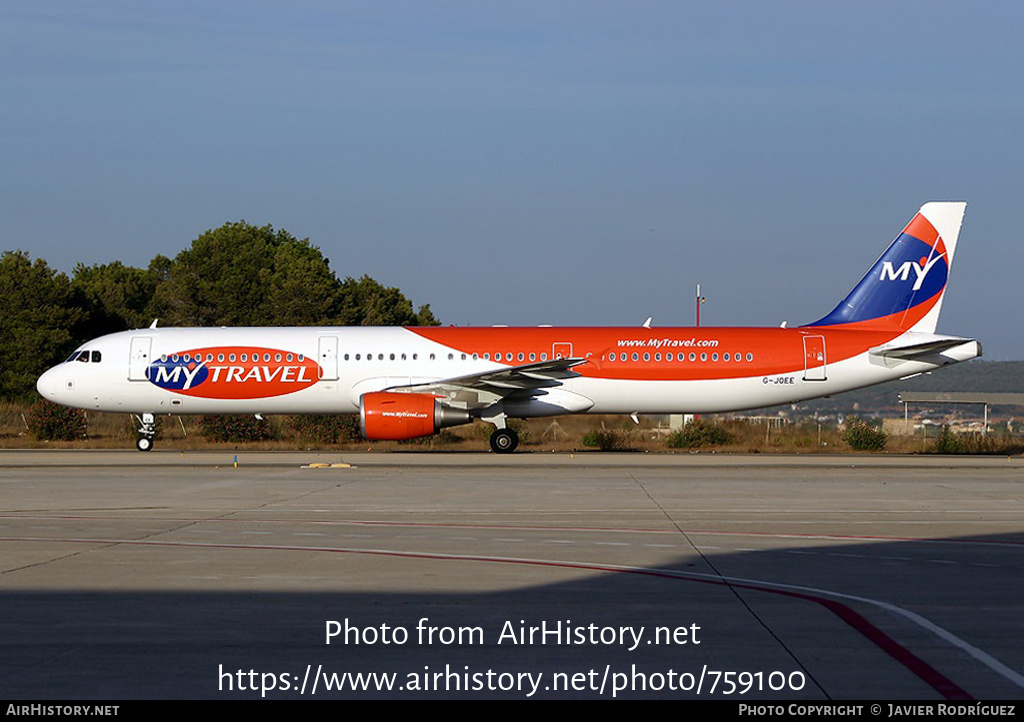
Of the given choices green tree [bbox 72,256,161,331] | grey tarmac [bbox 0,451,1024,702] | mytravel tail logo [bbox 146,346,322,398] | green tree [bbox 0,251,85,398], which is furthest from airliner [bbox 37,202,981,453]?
green tree [bbox 72,256,161,331]

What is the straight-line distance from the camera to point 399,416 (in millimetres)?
32312

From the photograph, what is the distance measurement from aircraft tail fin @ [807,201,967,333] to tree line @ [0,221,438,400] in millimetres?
47881

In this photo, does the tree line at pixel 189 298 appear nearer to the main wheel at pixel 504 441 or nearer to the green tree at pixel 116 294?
the green tree at pixel 116 294

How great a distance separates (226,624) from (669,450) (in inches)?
1231

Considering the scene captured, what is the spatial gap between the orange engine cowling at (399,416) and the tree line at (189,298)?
40895mm

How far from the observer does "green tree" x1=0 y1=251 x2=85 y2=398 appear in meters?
68.2

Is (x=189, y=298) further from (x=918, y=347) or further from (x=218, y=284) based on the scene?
(x=918, y=347)

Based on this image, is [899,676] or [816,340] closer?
[899,676]

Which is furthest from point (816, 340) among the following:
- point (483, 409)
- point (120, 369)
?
point (120, 369)

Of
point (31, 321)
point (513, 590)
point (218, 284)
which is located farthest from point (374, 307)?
point (513, 590)

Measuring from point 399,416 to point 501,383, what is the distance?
3.29 m

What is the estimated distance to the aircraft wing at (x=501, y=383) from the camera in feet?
110

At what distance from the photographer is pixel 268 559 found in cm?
1303
